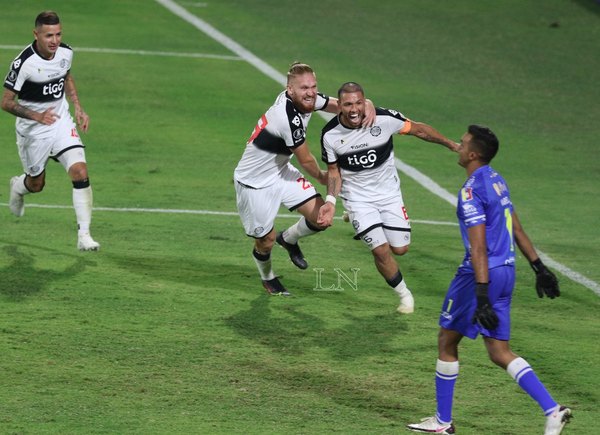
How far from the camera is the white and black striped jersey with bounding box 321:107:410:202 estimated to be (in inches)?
488

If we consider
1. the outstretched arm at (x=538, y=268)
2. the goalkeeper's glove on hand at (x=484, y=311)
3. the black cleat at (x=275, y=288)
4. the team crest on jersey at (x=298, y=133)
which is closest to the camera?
the goalkeeper's glove on hand at (x=484, y=311)

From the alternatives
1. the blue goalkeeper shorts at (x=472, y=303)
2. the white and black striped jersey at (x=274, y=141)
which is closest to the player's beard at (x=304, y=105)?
the white and black striped jersey at (x=274, y=141)

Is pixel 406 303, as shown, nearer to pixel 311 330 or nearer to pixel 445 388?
pixel 311 330

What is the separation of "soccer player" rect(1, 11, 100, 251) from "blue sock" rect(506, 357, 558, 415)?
5970 millimetres

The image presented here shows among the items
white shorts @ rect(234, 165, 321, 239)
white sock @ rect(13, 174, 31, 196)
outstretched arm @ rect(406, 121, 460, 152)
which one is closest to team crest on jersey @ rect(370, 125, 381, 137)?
→ outstretched arm @ rect(406, 121, 460, 152)

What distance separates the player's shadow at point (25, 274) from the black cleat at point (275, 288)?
198cm

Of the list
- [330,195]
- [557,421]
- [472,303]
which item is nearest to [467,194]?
[472,303]

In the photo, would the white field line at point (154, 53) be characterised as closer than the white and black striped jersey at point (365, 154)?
No

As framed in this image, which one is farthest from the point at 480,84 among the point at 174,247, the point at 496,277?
the point at 496,277

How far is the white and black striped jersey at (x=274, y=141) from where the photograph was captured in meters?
12.2

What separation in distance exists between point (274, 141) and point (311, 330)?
6.28ft

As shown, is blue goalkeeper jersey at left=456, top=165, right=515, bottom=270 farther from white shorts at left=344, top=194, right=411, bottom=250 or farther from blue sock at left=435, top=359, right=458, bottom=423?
white shorts at left=344, top=194, right=411, bottom=250

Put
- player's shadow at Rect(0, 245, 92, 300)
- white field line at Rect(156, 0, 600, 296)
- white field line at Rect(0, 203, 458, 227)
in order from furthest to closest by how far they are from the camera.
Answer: white field line at Rect(0, 203, 458, 227) < white field line at Rect(156, 0, 600, 296) < player's shadow at Rect(0, 245, 92, 300)

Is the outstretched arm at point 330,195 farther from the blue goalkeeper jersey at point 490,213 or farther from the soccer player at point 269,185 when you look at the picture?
the blue goalkeeper jersey at point 490,213
